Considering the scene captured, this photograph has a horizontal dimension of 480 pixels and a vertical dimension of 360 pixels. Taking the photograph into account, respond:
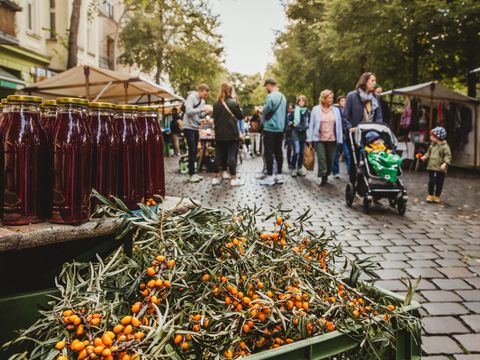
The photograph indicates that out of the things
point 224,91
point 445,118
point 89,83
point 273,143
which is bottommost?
point 273,143

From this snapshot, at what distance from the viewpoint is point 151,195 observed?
2168 mm

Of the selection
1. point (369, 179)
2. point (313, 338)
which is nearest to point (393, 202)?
point (369, 179)

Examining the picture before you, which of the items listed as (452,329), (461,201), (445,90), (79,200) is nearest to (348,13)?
(445,90)

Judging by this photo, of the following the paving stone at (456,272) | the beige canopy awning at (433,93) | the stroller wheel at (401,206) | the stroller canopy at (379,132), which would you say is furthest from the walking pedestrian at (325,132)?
the paving stone at (456,272)

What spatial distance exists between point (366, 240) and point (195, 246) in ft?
15.5

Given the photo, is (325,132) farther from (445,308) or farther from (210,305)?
(210,305)

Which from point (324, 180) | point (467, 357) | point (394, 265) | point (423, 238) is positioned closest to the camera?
point (467, 357)

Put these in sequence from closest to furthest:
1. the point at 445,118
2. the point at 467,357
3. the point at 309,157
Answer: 1. the point at 467,357
2. the point at 309,157
3. the point at 445,118

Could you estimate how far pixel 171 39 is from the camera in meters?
35.8

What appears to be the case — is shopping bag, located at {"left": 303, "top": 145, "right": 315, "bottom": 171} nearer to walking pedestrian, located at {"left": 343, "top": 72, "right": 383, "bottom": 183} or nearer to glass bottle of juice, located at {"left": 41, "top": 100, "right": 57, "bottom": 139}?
walking pedestrian, located at {"left": 343, "top": 72, "right": 383, "bottom": 183}

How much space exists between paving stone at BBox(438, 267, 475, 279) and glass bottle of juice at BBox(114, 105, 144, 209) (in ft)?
11.8

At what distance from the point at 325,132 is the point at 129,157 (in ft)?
30.5

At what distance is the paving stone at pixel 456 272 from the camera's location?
4.66 metres

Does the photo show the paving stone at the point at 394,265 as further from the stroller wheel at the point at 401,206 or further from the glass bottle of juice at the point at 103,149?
the glass bottle of juice at the point at 103,149
